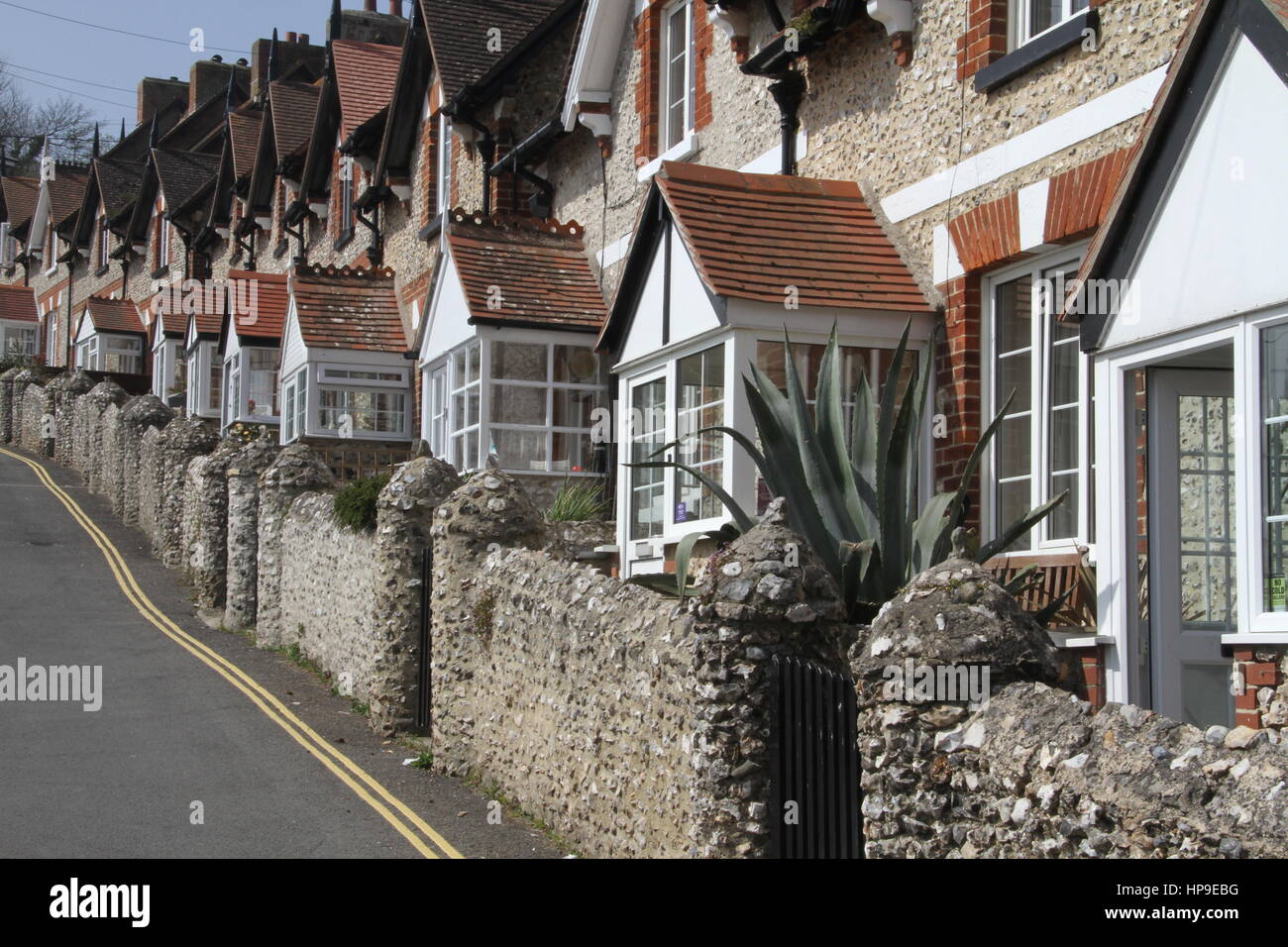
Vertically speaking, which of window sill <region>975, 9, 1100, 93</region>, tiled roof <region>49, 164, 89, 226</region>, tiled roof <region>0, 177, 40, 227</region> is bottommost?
window sill <region>975, 9, 1100, 93</region>

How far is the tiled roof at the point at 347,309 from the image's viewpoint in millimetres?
22641

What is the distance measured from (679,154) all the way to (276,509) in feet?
20.0

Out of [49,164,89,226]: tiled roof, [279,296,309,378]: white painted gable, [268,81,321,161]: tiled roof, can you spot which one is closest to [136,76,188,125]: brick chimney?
[49,164,89,226]: tiled roof

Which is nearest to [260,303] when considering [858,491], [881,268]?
[881,268]

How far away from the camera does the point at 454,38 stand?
22.6 metres

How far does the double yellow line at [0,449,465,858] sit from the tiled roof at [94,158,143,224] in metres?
30.2

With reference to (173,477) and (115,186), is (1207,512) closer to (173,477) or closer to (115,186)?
(173,477)

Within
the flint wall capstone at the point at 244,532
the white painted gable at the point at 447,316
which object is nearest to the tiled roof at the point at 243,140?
the white painted gable at the point at 447,316

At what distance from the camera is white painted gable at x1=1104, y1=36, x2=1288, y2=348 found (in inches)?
262

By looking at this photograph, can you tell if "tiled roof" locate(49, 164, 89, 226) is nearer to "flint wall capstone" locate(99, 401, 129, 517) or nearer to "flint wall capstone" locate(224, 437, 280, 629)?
"flint wall capstone" locate(99, 401, 129, 517)

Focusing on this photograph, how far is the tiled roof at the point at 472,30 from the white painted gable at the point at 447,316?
4.42 metres

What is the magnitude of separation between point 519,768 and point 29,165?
72171 mm

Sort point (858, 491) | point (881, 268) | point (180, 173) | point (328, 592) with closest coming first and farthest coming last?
point (858, 491) < point (881, 268) < point (328, 592) < point (180, 173)

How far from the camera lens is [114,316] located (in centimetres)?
4638
